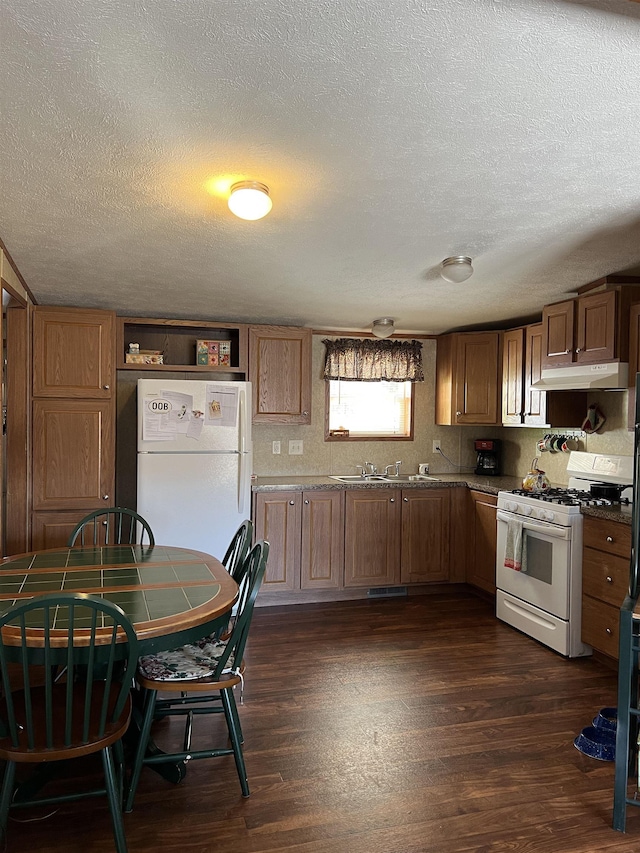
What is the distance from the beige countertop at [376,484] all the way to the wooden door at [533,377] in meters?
0.56

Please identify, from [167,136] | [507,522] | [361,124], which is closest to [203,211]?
[167,136]

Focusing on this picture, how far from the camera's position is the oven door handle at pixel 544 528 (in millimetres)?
3586

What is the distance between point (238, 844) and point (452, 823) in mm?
737

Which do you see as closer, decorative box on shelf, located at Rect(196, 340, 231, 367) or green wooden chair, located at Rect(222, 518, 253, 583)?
green wooden chair, located at Rect(222, 518, 253, 583)

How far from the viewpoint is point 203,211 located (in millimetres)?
2424

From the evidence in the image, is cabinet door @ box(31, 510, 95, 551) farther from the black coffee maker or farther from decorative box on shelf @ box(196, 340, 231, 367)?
the black coffee maker

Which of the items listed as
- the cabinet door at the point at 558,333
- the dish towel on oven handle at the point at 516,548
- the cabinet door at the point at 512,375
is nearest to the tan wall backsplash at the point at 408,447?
the cabinet door at the point at 512,375

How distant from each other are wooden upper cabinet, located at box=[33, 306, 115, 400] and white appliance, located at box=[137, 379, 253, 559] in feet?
0.98

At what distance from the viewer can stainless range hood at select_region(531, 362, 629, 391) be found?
345 centimetres

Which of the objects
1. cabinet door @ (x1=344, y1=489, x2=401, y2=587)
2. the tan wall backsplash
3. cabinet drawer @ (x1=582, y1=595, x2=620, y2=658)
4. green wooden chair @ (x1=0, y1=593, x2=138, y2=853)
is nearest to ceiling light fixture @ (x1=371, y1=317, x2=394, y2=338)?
the tan wall backsplash

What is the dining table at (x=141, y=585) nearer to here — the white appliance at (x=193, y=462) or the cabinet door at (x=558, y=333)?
the white appliance at (x=193, y=462)

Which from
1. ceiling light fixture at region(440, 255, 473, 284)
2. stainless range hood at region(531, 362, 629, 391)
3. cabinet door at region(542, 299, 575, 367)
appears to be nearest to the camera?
ceiling light fixture at region(440, 255, 473, 284)

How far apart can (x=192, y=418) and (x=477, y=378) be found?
94.1 inches

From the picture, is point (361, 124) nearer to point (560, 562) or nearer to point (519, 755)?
point (519, 755)
